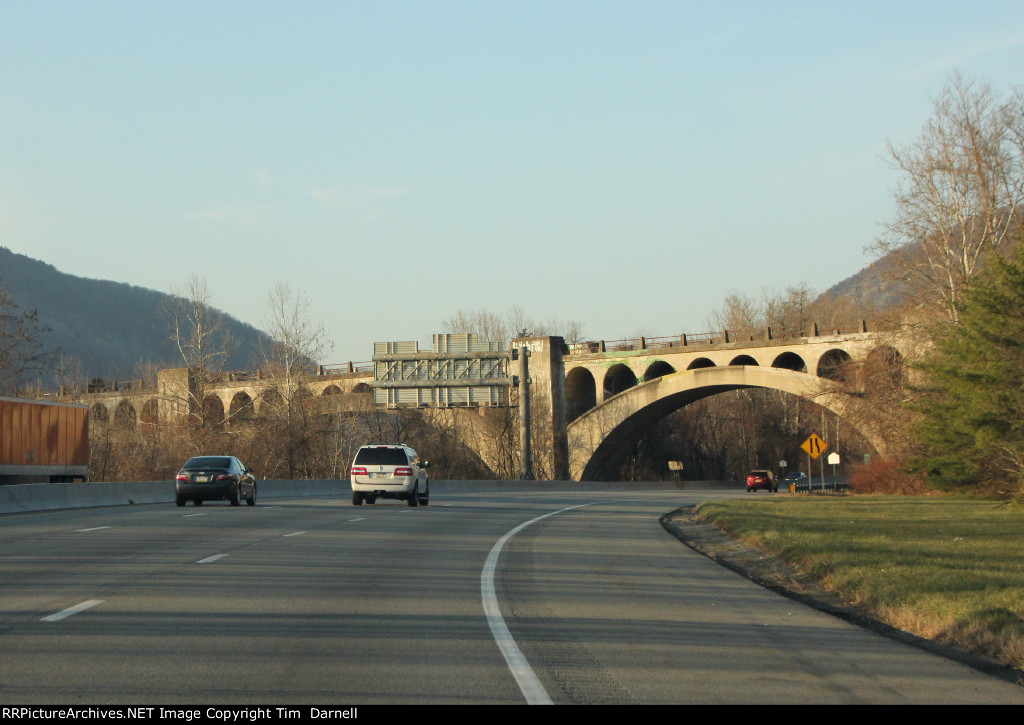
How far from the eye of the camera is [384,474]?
102ft

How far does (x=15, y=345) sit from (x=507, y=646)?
2060 inches

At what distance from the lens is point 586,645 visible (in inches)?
335

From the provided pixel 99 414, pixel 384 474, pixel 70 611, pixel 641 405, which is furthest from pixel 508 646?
pixel 99 414

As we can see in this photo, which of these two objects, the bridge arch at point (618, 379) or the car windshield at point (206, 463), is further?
the bridge arch at point (618, 379)

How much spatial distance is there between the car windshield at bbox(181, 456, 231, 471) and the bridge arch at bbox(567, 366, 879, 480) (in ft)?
151

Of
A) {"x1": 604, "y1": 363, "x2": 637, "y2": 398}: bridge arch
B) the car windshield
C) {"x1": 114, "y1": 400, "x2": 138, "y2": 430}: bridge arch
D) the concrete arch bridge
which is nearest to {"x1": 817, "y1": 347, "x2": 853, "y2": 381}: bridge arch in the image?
the concrete arch bridge

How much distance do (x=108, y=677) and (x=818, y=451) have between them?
138 feet

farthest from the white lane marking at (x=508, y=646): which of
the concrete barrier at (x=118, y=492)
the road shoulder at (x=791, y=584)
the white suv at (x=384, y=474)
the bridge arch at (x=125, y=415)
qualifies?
the bridge arch at (x=125, y=415)

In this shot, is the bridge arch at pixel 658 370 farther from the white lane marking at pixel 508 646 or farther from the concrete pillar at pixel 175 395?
the white lane marking at pixel 508 646

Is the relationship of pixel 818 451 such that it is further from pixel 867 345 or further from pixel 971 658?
pixel 971 658

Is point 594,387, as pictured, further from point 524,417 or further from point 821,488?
point 821,488

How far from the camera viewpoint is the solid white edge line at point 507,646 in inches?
262

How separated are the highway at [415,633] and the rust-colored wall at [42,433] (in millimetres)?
18962
